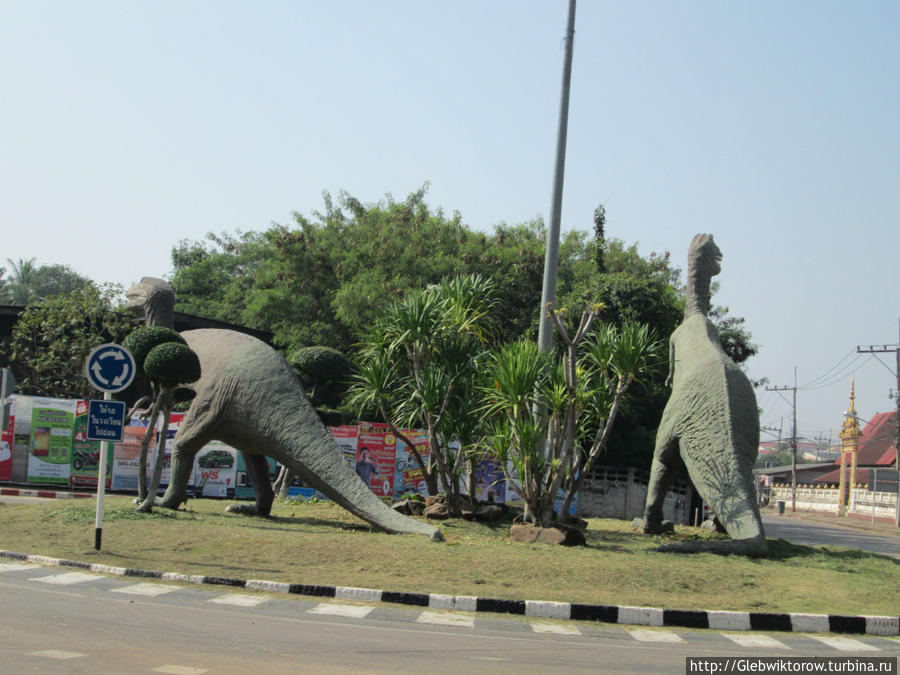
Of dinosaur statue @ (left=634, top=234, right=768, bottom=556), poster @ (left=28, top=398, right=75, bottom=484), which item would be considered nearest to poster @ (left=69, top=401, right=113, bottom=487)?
poster @ (left=28, top=398, right=75, bottom=484)

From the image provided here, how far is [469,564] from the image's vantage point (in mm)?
9672

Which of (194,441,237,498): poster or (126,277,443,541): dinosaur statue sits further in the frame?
(194,441,237,498): poster

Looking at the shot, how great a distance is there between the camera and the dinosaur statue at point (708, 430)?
488 inches

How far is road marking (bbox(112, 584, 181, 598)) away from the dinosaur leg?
5899mm

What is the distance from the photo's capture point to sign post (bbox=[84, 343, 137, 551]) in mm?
10227

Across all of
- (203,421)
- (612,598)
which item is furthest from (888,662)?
(203,421)

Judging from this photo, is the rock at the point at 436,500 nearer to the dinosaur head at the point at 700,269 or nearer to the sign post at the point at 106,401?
the dinosaur head at the point at 700,269

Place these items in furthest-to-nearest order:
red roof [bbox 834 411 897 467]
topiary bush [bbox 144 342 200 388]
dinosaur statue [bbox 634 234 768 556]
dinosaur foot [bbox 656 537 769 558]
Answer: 1. red roof [bbox 834 411 897 467]
2. topiary bush [bbox 144 342 200 388]
3. dinosaur statue [bbox 634 234 768 556]
4. dinosaur foot [bbox 656 537 769 558]

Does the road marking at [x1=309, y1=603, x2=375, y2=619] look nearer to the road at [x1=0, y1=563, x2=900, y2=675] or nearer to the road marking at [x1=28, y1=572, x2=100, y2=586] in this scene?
the road at [x1=0, y1=563, x2=900, y2=675]

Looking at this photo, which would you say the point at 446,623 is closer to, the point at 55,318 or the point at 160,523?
Answer: the point at 160,523

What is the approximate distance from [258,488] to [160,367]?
295 cm

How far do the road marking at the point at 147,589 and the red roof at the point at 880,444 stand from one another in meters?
53.1

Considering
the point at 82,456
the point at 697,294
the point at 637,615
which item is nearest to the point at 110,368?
the point at 637,615

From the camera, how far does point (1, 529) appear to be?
11.6 meters
